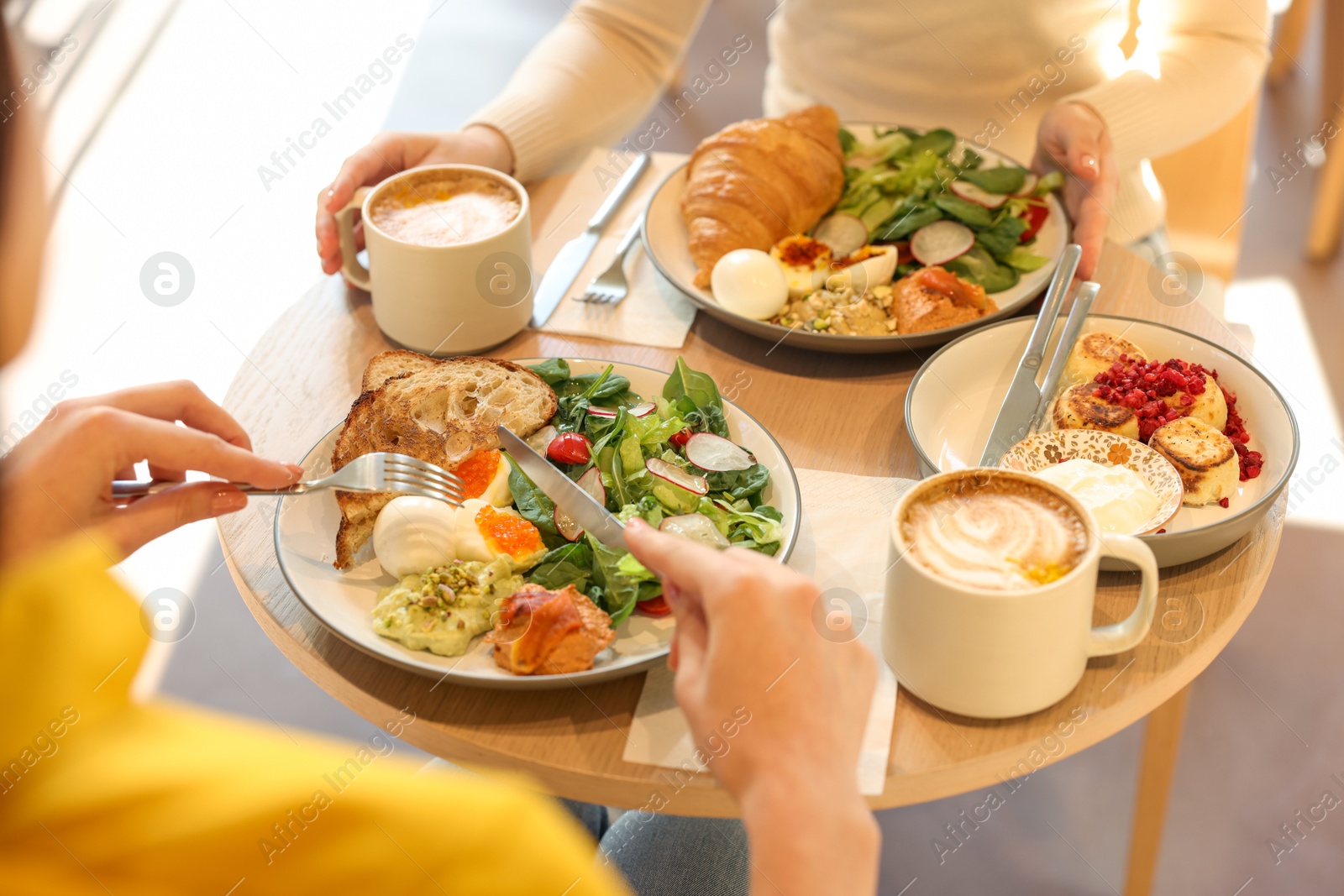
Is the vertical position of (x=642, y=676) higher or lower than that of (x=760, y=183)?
lower

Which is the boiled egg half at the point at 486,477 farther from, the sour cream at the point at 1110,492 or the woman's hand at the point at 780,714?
the sour cream at the point at 1110,492

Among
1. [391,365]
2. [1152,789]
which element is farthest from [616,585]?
[1152,789]

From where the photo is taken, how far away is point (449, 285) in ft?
4.22

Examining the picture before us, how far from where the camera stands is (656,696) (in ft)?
3.07

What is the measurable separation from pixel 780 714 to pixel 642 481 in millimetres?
388

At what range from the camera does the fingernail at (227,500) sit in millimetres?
980

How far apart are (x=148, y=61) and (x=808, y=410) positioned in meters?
4.25

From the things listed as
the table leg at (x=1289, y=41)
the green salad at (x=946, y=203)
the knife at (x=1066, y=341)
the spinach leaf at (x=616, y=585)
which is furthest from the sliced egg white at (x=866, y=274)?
the table leg at (x=1289, y=41)

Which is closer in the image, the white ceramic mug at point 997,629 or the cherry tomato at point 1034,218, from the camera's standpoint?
the white ceramic mug at point 997,629

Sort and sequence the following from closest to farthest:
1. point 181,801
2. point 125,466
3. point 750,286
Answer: point 181,801, point 125,466, point 750,286

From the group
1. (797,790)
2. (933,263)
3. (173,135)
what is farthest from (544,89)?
(173,135)

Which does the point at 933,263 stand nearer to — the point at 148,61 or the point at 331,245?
the point at 331,245

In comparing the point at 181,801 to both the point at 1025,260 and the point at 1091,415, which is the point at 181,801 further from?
the point at 1025,260

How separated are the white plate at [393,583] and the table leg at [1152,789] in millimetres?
756
